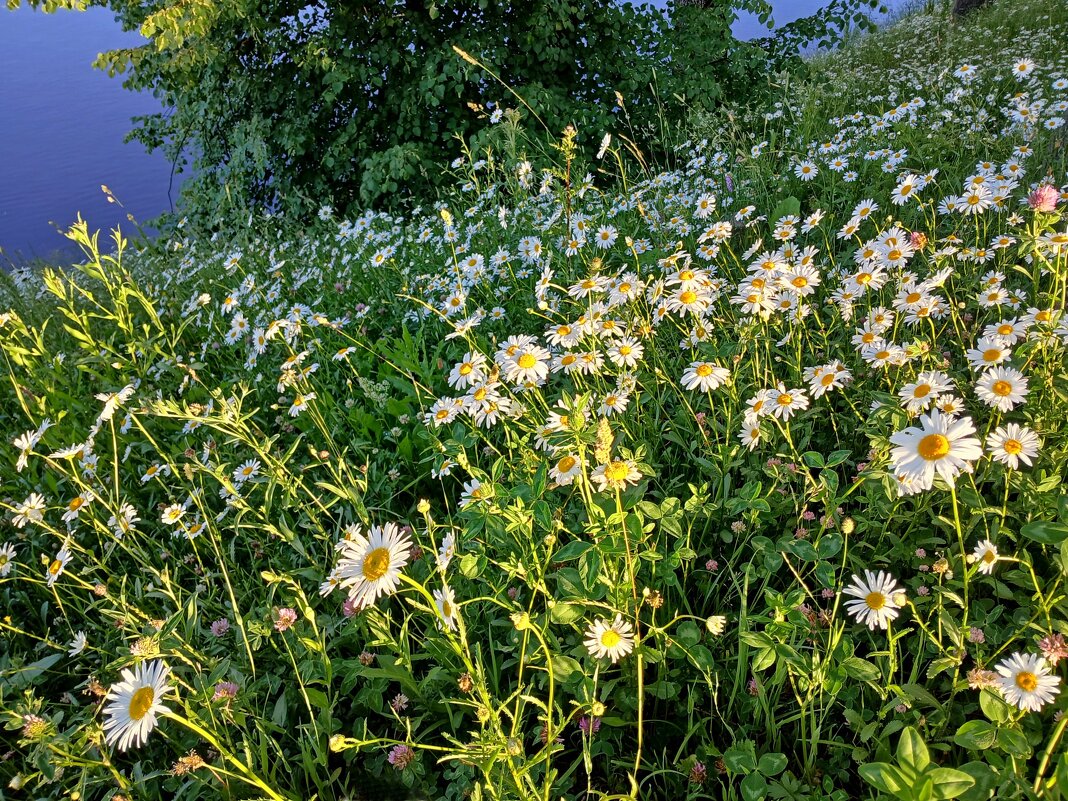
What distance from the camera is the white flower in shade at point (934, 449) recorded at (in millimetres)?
1021

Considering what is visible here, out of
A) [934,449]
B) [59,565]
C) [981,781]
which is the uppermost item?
[59,565]

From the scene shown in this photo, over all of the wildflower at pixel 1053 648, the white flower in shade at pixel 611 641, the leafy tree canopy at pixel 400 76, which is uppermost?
the leafy tree canopy at pixel 400 76

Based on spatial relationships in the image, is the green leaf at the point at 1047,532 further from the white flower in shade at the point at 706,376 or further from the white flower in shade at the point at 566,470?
the white flower in shade at the point at 566,470

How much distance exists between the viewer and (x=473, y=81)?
541 centimetres

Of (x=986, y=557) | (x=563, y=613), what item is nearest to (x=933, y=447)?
(x=986, y=557)

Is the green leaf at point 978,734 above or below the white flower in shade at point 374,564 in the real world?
below

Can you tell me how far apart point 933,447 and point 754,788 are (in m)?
0.61

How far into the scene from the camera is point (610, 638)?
3.71ft

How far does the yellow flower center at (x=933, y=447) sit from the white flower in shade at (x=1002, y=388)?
421 mm

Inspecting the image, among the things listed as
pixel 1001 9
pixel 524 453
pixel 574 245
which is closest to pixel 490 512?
pixel 524 453

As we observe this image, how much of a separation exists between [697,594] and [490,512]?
2.04 feet

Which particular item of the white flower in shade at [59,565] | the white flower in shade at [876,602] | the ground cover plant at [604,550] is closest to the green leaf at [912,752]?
the ground cover plant at [604,550]

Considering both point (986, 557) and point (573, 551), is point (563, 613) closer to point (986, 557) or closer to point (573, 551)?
point (573, 551)

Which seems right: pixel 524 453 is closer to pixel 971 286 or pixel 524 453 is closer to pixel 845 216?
pixel 971 286
